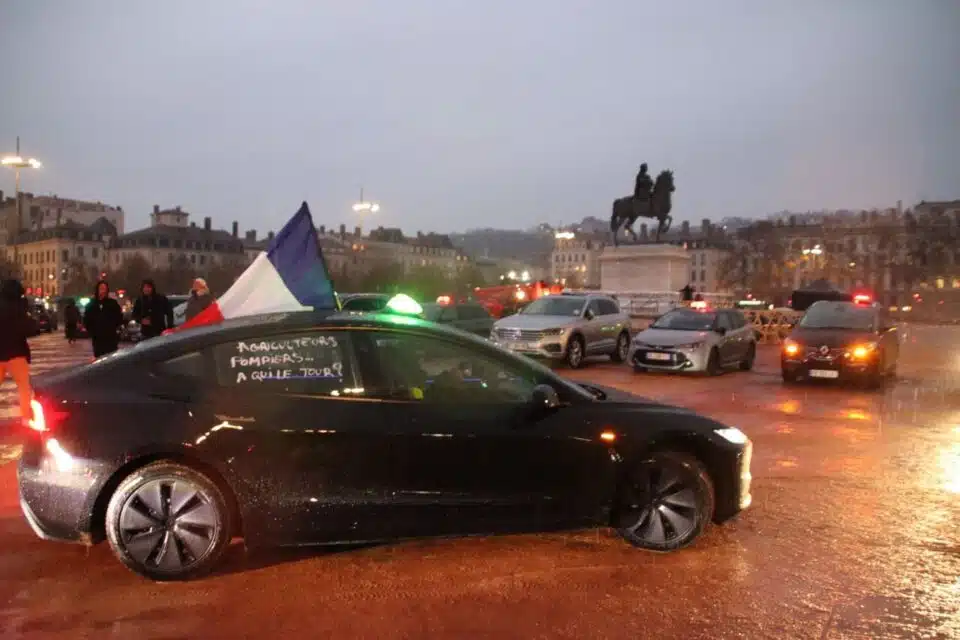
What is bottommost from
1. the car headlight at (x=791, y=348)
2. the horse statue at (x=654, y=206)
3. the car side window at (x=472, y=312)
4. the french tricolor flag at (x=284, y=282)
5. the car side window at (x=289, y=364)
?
the car headlight at (x=791, y=348)

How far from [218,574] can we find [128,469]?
818mm

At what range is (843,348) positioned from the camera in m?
15.9

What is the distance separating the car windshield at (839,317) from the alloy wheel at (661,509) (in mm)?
12404

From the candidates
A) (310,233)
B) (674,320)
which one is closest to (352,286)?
(674,320)

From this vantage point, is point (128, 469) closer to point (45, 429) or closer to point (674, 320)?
point (45, 429)

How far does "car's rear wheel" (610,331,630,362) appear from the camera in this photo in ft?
69.2

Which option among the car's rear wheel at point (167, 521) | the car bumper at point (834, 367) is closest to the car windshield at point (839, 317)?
the car bumper at point (834, 367)

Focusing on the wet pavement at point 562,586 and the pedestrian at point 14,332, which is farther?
the pedestrian at point 14,332

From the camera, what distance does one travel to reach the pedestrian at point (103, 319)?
1116 centimetres

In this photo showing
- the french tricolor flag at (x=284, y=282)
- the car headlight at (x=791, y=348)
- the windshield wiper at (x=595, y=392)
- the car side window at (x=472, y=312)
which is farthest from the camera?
the car side window at (x=472, y=312)

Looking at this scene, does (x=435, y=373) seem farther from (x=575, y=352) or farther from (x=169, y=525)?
(x=575, y=352)

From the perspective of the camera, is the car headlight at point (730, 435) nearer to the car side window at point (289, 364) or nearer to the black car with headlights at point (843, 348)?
the car side window at point (289, 364)

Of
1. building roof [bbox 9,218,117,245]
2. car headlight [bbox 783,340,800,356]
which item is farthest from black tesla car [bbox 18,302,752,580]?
building roof [bbox 9,218,117,245]

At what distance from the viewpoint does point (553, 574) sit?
17.3 feet
